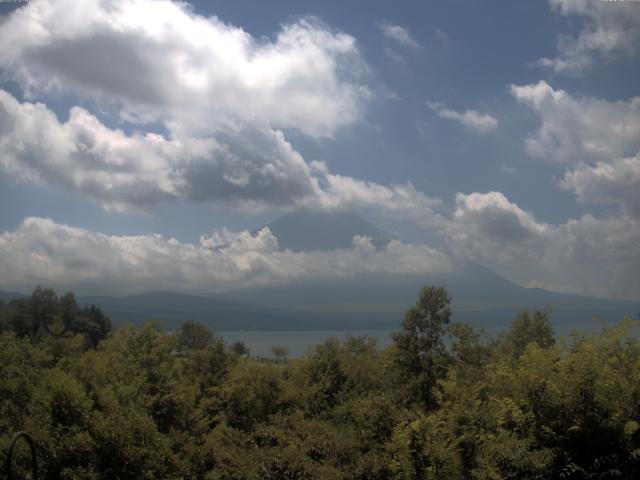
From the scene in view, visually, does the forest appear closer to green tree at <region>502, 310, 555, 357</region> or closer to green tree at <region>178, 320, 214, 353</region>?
green tree at <region>502, 310, 555, 357</region>

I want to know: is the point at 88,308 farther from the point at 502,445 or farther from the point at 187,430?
the point at 502,445

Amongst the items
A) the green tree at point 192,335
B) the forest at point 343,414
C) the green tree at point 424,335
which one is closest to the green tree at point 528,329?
the green tree at point 424,335

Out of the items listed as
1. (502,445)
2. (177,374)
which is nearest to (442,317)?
(177,374)

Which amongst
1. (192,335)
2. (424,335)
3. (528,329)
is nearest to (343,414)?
(424,335)

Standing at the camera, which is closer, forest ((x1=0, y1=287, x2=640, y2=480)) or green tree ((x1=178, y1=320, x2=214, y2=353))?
forest ((x1=0, y1=287, x2=640, y2=480))

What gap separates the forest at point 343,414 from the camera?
1445 centimetres

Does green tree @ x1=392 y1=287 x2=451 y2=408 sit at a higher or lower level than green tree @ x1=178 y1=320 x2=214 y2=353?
higher

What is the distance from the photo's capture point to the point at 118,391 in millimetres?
24219

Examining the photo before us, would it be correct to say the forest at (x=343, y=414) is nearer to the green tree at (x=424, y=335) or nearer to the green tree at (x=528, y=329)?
the green tree at (x=424, y=335)

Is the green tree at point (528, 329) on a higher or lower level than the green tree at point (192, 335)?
higher

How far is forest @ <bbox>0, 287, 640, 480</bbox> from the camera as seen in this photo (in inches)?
569

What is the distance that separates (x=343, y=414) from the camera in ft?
113

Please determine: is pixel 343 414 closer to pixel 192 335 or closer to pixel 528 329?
pixel 528 329

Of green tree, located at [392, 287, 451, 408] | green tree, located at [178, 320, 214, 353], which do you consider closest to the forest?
green tree, located at [392, 287, 451, 408]
